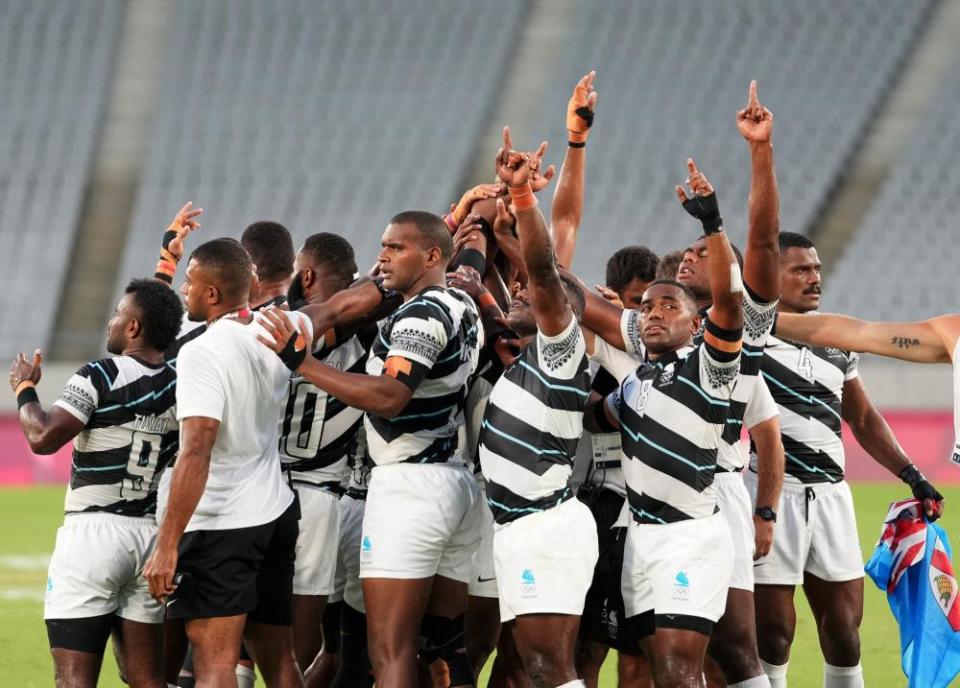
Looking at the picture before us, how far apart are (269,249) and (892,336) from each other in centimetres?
264

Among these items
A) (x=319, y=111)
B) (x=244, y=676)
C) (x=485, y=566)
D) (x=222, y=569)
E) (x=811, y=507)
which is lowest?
(x=244, y=676)

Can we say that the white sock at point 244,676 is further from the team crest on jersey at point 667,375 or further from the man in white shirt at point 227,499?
the team crest on jersey at point 667,375

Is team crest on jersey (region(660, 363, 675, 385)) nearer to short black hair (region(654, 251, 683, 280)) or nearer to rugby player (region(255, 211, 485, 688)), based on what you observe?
rugby player (region(255, 211, 485, 688))

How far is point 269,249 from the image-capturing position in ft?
19.4

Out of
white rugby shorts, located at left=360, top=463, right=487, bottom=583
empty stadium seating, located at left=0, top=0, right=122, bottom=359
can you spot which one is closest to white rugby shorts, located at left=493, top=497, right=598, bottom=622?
white rugby shorts, located at left=360, top=463, right=487, bottom=583

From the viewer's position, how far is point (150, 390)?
512 centimetres

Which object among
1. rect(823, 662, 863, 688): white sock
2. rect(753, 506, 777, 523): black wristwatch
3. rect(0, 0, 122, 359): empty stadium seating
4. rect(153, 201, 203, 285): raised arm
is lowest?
rect(823, 662, 863, 688): white sock

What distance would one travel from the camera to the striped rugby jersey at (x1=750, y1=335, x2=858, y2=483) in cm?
618

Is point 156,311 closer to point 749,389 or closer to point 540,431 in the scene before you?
point 540,431

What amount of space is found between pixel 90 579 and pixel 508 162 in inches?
84.5

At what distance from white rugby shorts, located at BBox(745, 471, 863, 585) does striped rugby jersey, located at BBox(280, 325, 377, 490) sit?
189 cm

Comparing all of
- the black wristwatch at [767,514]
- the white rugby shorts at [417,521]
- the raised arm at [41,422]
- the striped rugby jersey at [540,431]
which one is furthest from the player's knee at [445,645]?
the raised arm at [41,422]

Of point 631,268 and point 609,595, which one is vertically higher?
point 631,268

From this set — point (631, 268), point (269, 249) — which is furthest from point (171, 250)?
point (631, 268)
